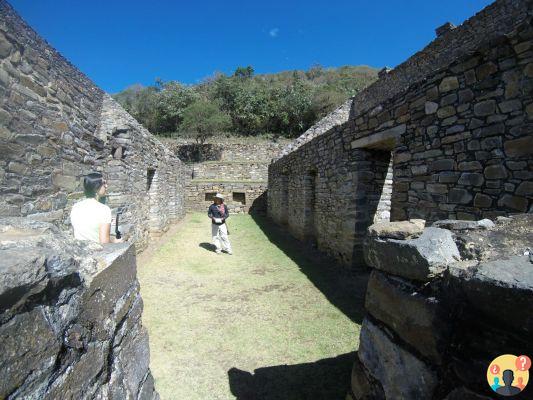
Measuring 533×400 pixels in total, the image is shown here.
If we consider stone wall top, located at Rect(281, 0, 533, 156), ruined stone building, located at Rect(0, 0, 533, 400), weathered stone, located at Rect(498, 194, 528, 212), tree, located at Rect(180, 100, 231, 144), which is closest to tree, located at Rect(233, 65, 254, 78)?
tree, located at Rect(180, 100, 231, 144)

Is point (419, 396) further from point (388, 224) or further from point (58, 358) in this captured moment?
point (58, 358)

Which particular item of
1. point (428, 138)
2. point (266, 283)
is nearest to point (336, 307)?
point (266, 283)

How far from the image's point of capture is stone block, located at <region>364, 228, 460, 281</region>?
4.52 feet

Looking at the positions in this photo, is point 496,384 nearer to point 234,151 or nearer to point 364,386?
point 364,386

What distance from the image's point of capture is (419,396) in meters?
1.36

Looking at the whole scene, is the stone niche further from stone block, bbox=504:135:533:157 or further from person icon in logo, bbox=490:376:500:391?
stone block, bbox=504:135:533:157

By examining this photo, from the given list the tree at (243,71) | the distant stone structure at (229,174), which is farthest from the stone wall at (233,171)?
the tree at (243,71)

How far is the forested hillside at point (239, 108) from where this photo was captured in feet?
87.6

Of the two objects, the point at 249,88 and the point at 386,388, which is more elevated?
the point at 249,88

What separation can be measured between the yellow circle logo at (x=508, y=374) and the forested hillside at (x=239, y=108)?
2671cm

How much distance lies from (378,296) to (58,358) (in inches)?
64.8

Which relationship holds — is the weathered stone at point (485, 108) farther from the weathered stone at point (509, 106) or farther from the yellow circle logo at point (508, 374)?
the yellow circle logo at point (508, 374)

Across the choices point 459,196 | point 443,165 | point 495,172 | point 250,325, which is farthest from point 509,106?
point 250,325

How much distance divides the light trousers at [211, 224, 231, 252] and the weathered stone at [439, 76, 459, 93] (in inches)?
227
